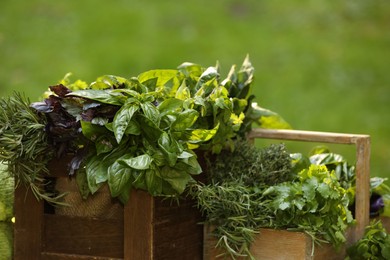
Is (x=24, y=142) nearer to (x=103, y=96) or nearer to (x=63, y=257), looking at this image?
(x=103, y=96)

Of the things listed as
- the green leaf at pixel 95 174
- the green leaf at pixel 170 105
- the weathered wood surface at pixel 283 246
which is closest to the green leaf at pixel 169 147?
the green leaf at pixel 170 105

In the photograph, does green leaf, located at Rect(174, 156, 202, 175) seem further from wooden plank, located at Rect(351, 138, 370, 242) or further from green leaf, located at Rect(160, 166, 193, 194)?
wooden plank, located at Rect(351, 138, 370, 242)

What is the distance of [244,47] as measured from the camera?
9617mm

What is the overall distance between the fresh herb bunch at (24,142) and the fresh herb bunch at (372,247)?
3.79ft

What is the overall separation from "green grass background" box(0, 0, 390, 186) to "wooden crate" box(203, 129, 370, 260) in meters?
4.66

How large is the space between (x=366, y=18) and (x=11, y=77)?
15.5 ft

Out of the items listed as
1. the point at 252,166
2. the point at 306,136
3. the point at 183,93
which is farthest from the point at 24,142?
the point at 306,136

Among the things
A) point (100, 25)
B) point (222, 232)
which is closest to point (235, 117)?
point (222, 232)

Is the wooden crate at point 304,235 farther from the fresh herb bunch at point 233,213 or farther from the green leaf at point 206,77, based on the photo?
the green leaf at point 206,77

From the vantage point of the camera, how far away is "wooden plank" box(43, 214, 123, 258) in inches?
108

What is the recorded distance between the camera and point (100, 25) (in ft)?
33.0

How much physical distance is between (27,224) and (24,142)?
12.8 inches

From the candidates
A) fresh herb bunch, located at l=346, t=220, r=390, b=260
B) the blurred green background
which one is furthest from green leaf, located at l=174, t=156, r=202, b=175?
the blurred green background

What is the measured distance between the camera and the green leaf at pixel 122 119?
100 inches
